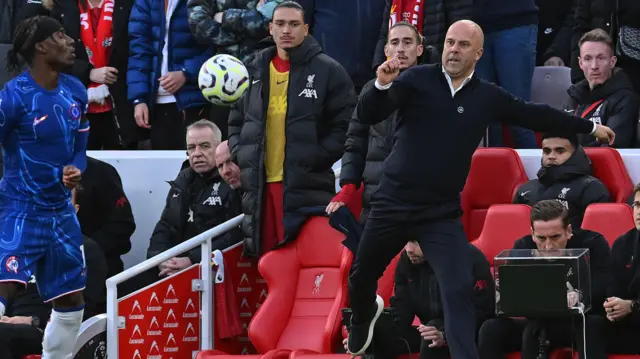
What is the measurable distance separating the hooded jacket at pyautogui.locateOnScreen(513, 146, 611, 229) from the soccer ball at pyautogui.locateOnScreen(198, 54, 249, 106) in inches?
101

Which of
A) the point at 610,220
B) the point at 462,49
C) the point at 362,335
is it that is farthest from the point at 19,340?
the point at 610,220

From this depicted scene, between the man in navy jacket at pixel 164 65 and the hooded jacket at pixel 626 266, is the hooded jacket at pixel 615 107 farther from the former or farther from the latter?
the man in navy jacket at pixel 164 65

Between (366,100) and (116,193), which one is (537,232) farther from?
(116,193)

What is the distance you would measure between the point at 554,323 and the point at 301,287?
2351mm

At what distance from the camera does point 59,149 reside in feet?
28.9

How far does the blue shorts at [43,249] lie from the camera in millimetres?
8625

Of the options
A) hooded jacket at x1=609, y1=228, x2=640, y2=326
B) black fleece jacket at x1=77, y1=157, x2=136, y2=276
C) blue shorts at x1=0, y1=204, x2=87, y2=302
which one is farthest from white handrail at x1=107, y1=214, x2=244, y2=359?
hooded jacket at x1=609, y1=228, x2=640, y2=326

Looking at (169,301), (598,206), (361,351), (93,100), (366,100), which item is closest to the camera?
(366,100)

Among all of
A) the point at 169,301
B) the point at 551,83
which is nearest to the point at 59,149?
the point at 169,301

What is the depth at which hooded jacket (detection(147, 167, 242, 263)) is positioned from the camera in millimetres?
10711

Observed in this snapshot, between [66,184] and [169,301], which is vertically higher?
[66,184]

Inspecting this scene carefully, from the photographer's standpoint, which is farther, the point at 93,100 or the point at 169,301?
the point at 93,100

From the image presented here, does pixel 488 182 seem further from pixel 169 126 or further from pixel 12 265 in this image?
pixel 12 265

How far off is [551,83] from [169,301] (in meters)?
3.58
